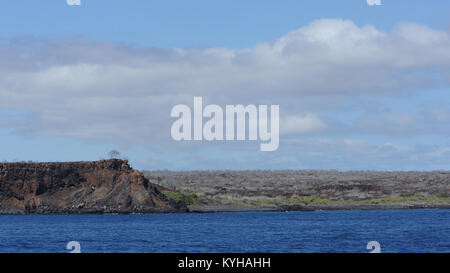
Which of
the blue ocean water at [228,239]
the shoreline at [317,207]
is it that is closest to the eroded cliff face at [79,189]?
the shoreline at [317,207]

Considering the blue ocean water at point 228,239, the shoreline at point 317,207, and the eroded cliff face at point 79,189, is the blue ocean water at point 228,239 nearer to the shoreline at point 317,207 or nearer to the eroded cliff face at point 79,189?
the eroded cliff face at point 79,189

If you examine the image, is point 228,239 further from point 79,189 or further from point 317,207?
point 317,207

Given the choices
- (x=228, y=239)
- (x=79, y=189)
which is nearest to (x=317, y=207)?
(x=79, y=189)

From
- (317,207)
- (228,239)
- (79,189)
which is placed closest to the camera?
(228,239)

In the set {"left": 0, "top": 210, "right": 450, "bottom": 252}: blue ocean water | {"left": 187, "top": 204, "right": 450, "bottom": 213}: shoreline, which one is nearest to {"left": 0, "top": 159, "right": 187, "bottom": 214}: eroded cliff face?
{"left": 187, "top": 204, "right": 450, "bottom": 213}: shoreline

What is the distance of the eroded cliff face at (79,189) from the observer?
141 m

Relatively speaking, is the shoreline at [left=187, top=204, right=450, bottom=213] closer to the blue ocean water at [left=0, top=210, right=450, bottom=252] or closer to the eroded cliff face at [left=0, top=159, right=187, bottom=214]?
the eroded cliff face at [left=0, top=159, right=187, bottom=214]

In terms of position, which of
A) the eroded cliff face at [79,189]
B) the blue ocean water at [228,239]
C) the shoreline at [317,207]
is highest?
the eroded cliff face at [79,189]

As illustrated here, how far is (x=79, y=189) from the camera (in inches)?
5807

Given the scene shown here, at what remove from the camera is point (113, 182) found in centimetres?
14388

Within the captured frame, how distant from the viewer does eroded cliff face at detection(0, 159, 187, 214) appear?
141375 millimetres
